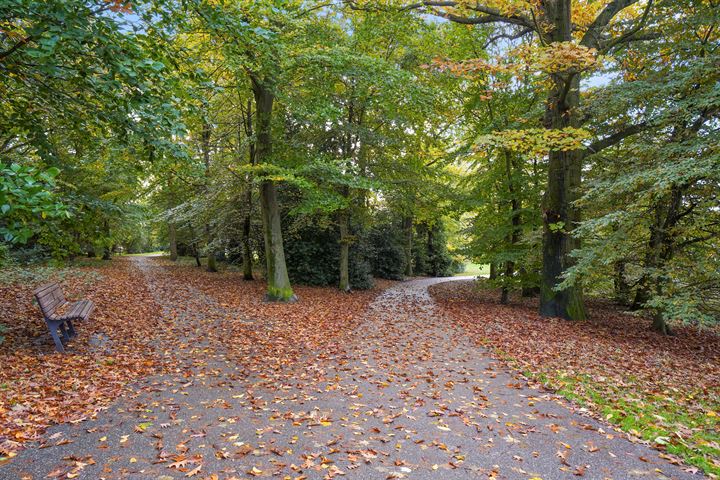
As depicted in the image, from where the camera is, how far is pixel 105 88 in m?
4.75

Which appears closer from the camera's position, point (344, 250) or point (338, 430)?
point (338, 430)

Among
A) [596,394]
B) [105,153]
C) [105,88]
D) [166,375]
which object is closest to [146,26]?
[105,88]

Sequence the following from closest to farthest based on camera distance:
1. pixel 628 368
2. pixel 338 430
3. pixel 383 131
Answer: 1. pixel 338 430
2. pixel 628 368
3. pixel 383 131

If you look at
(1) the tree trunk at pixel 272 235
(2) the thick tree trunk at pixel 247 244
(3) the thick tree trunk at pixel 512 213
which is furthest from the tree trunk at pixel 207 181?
(3) the thick tree trunk at pixel 512 213

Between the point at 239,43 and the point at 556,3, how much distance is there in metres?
8.12

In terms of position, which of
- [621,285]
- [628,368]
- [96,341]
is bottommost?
[628,368]

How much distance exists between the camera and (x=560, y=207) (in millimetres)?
10258

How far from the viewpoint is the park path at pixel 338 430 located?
3.44 m

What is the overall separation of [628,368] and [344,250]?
1069 centimetres

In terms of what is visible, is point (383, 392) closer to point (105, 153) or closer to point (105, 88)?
point (105, 88)

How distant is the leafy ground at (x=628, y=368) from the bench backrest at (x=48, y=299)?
24.3 feet

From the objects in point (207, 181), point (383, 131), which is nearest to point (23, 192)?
point (207, 181)

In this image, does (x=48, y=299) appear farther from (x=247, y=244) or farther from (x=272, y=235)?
(x=247, y=244)

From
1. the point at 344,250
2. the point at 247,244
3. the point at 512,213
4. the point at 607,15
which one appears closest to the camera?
the point at 607,15
